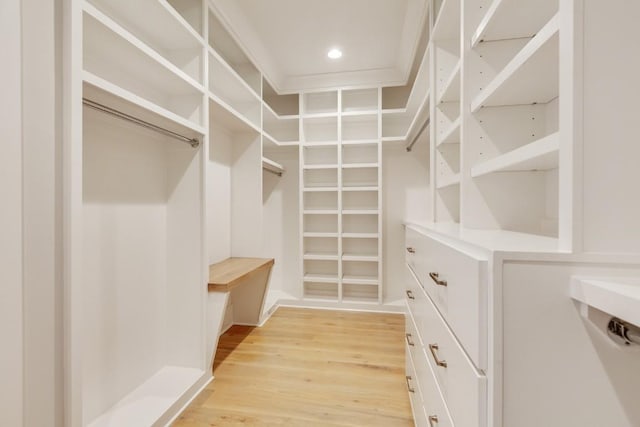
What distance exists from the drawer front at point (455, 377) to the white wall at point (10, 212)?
50.4 inches

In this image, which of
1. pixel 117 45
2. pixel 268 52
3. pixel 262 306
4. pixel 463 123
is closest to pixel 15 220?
pixel 117 45

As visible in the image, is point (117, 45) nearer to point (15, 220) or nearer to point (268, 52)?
point (15, 220)

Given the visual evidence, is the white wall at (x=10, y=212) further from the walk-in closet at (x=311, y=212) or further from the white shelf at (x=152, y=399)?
the white shelf at (x=152, y=399)

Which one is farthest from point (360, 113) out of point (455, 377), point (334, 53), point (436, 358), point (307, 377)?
point (455, 377)

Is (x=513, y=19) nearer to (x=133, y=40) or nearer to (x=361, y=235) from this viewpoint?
(x=133, y=40)

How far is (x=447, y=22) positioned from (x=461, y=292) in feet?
5.36

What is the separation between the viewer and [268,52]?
2.71m

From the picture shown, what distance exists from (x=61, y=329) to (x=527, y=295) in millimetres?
1400

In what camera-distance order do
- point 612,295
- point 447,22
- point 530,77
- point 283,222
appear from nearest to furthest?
1. point 612,295
2. point 530,77
3. point 447,22
4. point 283,222

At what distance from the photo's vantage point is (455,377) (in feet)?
2.40

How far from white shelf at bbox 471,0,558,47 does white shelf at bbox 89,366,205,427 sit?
2197 mm

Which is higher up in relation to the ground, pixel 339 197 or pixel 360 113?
pixel 360 113

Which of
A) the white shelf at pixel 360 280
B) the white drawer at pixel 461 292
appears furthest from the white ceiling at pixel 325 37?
the white shelf at pixel 360 280

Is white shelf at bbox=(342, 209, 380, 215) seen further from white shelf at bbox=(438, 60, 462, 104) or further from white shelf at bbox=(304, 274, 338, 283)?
white shelf at bbox=(438, 60, 462, 104)
